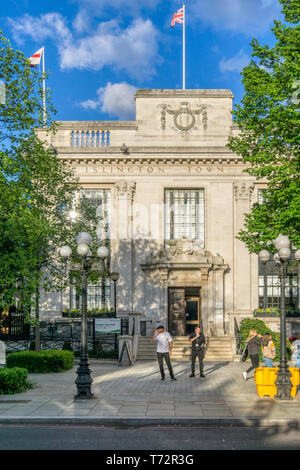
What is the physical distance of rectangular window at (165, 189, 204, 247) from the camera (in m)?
32.0

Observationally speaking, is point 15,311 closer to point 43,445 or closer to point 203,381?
point 203,381

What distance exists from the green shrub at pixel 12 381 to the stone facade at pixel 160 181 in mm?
15432

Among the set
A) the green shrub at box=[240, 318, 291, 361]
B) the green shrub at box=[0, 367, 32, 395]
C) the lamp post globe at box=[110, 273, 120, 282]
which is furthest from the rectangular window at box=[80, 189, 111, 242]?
the green shrub at box=[0, 367, 32, 395]

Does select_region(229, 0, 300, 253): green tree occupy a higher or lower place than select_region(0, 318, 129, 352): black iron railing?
higher

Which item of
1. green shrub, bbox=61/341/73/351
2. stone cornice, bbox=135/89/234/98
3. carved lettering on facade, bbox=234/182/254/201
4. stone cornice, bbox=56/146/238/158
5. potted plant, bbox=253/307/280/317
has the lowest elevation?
green shrub, bbox=61/341/73/351

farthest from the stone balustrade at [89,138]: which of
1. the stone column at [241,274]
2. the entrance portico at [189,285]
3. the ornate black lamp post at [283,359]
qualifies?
the ornate black lamp post at [283,359]

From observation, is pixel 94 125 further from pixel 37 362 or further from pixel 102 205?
pixel 37 362

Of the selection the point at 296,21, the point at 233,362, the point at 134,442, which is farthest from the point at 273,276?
the point at 134,442

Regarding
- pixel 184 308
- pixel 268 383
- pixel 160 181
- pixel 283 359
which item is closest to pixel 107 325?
pixel 184 308

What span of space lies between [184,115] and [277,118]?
1399 centimetres

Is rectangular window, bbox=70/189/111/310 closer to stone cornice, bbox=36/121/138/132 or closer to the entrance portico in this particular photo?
the entrance portico

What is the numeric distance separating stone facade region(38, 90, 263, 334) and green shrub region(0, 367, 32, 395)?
15.4 meters

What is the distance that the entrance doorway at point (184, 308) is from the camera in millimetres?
30609

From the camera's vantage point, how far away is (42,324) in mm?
30062
